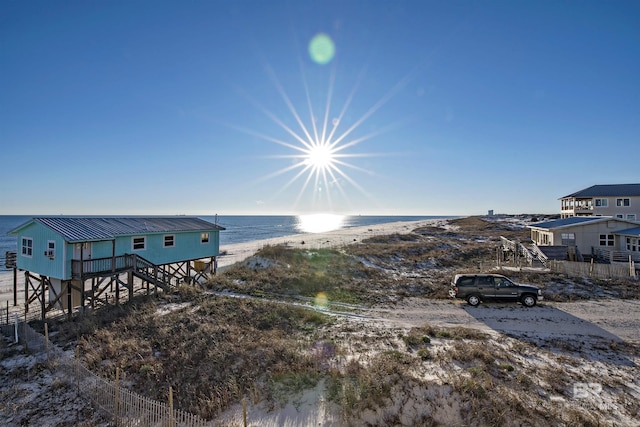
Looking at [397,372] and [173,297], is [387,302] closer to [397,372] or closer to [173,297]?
[397,372]

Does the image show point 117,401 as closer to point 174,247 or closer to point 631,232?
point 174,247

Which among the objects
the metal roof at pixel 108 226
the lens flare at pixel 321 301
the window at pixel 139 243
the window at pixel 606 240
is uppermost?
the metal roof at pixel 108 226

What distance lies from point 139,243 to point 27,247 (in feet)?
22.8

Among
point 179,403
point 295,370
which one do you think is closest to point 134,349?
point 179,403

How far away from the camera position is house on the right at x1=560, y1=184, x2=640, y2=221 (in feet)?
162

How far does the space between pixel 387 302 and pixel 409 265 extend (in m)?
16.3

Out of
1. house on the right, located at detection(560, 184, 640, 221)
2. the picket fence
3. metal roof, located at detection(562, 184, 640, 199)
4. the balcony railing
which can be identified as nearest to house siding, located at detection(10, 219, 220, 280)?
the balcony railing

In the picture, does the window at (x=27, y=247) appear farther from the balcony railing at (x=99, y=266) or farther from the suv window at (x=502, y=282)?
the suv window at (x=502, y=282)

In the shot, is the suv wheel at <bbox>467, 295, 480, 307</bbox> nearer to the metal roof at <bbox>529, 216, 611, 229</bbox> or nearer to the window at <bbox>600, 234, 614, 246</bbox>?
the metal roof at <bbox>529, 216, 611, 229</bbox>

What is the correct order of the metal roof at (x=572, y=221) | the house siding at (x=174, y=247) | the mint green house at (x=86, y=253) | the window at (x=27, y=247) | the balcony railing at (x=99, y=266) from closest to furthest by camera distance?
the balcony railing at (x=99, y=266) → the mint green house at (x=86, y=253) → the window at (x=27, y=247) → the house siding at (x=174, y=247) → the metal roof at (x=572, y=221)

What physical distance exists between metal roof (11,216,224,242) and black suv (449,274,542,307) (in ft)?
73.9

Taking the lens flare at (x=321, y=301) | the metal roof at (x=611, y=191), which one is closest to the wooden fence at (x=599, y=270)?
the lens flare at (x=321, y=301)

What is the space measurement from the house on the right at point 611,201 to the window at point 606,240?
898 inches

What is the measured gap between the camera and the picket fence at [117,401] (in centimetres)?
904
